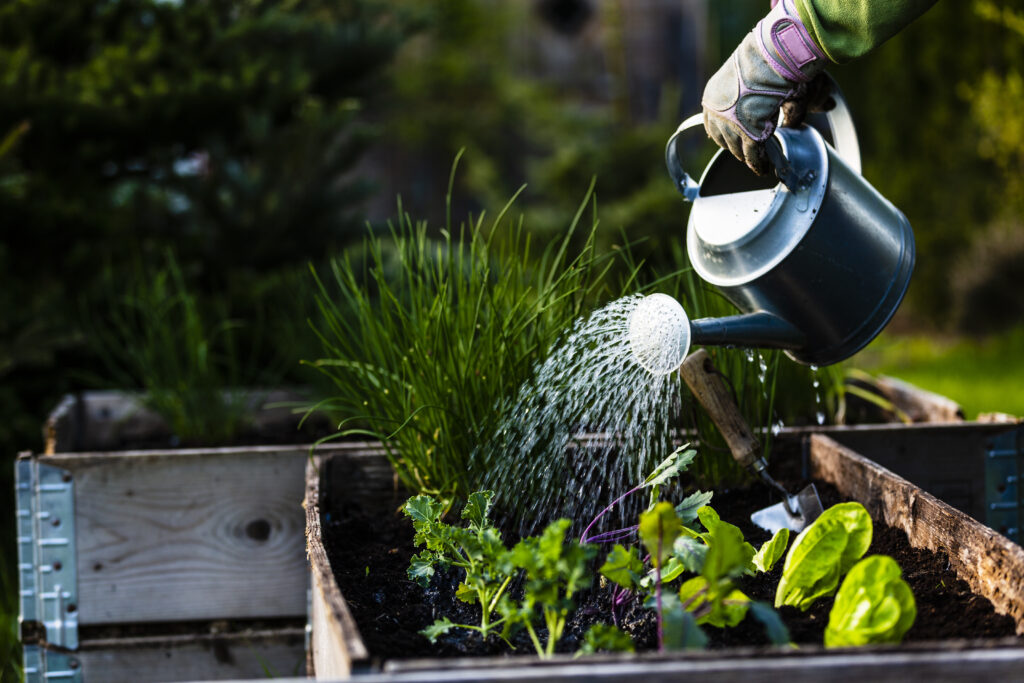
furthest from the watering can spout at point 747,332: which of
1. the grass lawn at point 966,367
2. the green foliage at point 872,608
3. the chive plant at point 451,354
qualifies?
the grass lawn at point 966,367

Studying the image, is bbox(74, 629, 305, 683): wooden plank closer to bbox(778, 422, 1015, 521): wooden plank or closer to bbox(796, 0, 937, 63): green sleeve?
bbox(778, 422, 1015, 521): wooden plank

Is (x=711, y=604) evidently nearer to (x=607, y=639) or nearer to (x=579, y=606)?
(x=607, y=639)

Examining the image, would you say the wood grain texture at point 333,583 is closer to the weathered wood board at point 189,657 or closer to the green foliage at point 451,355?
the green foliage at point 451,355

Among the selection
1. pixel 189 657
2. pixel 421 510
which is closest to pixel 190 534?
pixel 189 657

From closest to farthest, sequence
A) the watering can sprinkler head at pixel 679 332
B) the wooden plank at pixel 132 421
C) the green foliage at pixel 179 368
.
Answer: the watering can sprinkler head at pixel 679 332 < the green foliage at pixel 179 368 < the wooden plank at pixel 132 421

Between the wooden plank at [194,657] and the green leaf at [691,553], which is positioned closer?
the green leaf at [691,553]

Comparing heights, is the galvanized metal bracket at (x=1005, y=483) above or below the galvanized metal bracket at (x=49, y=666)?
above

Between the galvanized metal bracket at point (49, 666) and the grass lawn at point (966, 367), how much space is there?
9.77 feet

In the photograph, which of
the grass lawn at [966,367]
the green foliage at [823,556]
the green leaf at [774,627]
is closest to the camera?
the green leaf at [774,627]

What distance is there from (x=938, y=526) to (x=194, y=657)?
1393 millimetres

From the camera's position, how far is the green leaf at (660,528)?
1.01 meters

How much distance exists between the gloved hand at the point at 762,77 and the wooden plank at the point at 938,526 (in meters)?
0.57

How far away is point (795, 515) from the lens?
157 cm

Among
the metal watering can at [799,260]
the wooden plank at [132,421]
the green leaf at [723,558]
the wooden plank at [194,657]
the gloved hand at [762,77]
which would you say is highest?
the gloved hand at [762,77]
